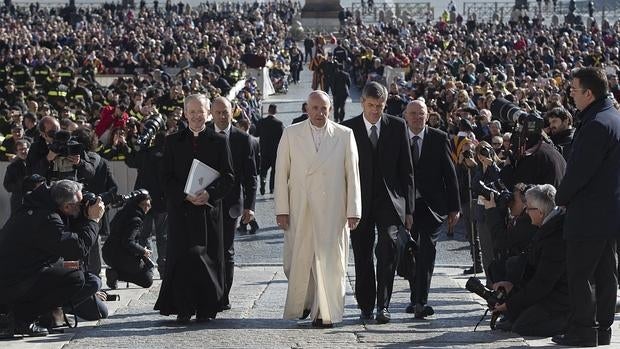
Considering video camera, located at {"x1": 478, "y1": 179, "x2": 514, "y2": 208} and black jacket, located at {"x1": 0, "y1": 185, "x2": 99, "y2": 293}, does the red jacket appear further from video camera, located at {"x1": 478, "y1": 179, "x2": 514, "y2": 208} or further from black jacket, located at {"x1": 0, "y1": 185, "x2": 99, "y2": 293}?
black jacket, located at {"x1": 0, "y1": 185, "x2": 99, "y2": 293}

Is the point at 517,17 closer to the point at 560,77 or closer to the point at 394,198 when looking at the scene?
the point at 560,77

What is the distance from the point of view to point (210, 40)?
5009 cm

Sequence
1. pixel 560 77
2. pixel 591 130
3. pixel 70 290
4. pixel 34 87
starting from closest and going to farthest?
pixel 591 130, pixel 70 290, pixel 34 87, pixel 560 77

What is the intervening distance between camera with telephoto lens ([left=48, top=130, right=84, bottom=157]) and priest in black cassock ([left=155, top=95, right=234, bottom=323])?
208cm

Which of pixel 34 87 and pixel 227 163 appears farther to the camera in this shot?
pixel 34 87

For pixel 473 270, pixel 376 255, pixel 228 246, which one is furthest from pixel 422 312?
pixel 473 270

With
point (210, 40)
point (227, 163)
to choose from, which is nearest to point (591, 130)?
point (227, 163)

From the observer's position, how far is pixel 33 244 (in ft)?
35.0

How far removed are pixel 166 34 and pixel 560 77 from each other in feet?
83.8

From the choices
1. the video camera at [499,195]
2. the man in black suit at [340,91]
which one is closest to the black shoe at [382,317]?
the video camera at [499,195]

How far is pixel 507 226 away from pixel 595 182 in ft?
5.13

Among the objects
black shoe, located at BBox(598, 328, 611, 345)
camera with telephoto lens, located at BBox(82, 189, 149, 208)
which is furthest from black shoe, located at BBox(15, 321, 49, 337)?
black shoe, located at BBox(598, 328, 611, 345)

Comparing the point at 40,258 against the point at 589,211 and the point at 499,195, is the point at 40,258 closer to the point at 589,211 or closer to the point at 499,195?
the point at 499,195

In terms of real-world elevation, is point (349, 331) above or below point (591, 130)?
below
